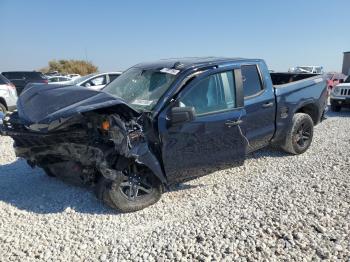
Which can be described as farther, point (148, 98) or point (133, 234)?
point (148, 98)

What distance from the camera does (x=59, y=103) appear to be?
3.76 m

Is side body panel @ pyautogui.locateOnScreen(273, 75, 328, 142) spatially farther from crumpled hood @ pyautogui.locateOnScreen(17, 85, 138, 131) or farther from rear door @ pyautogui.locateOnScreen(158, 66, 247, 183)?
crumpled hood @ pyautogui.locateOnScreen(17, 85, 138, 131)

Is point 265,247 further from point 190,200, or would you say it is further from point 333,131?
point 333,131

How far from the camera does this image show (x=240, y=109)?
458 centimetres

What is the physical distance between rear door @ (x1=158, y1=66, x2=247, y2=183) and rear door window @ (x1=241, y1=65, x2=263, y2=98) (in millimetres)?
319

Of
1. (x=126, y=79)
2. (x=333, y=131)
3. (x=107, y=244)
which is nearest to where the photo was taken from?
(x=107, y=244)

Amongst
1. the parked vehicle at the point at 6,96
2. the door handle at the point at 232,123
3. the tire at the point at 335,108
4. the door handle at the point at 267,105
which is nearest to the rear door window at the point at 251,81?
the door handle at the point at 267,105

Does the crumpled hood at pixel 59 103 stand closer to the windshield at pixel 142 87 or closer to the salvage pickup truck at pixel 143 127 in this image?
the salvage pickup truck at pixel 143 127

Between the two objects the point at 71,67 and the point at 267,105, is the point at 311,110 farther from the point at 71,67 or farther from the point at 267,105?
the point at 71,67

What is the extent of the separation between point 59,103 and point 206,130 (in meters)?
1.76

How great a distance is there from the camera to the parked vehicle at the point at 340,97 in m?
12.1

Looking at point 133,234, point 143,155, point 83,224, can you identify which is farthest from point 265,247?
point 83,224

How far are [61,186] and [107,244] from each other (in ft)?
5.78

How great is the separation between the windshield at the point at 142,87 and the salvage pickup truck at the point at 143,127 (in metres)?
0.02
